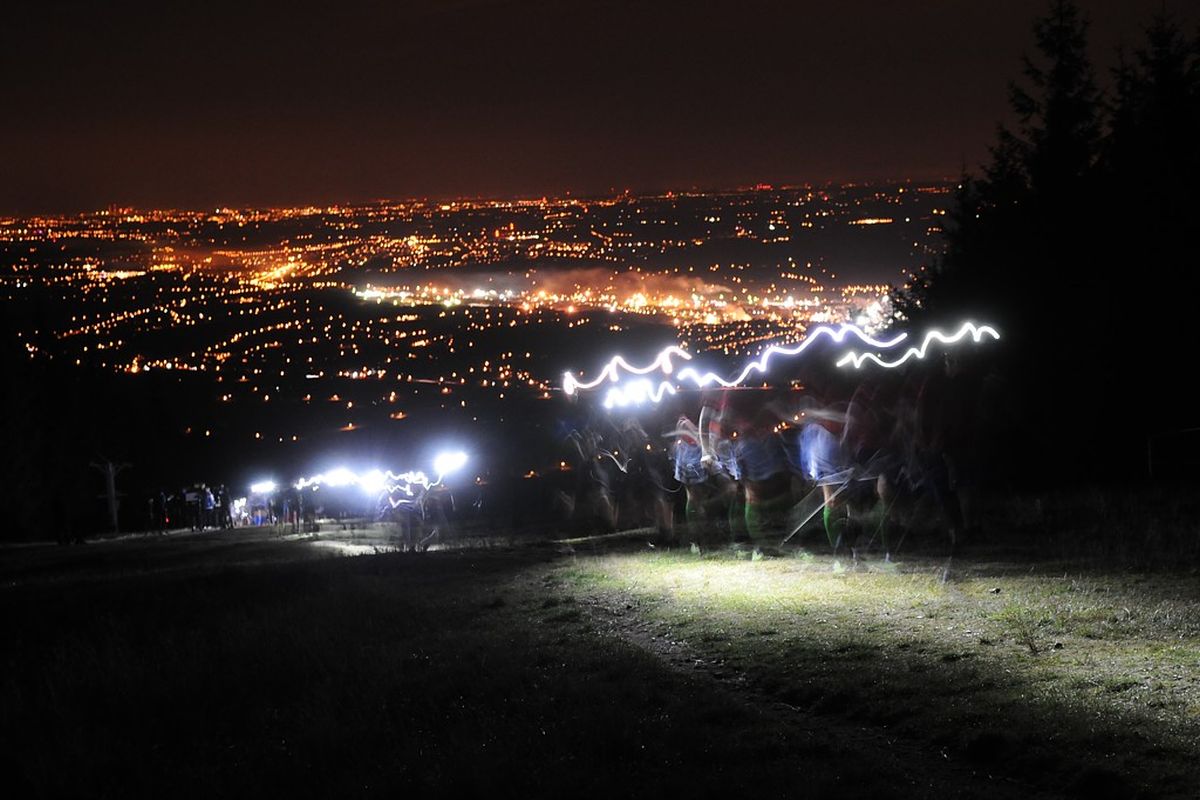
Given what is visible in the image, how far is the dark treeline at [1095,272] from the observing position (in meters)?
29.1

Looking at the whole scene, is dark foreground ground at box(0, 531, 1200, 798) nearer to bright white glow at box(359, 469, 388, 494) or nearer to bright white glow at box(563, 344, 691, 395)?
bright white glow at box(563, 344, 691, 395)

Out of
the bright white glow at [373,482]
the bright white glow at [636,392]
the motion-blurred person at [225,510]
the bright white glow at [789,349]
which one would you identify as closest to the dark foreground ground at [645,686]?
the bright white glow at [789,349]

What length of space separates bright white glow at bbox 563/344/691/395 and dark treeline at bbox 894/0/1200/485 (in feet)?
29.7

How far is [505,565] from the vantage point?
1959cm

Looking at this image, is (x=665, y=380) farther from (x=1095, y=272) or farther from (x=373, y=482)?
(x=373, y=482)

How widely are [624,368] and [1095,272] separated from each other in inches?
538

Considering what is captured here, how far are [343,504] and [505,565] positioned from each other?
1602 inches

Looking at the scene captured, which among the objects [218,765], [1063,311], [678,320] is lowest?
[218,765]

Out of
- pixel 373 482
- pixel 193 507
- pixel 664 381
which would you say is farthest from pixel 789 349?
pixel 193 507

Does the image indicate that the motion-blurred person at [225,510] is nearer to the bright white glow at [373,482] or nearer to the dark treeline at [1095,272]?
the bright white glow at [373,482]

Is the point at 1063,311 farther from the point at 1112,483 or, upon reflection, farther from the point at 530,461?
the point at 530,461

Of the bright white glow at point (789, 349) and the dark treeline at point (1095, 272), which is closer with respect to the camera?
the bright white glow at point (789, 349)

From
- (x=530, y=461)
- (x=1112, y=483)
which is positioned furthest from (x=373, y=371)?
(x=1112, y=483)

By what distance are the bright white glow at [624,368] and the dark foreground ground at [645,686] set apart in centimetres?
825
